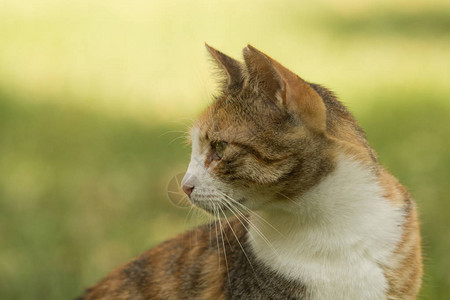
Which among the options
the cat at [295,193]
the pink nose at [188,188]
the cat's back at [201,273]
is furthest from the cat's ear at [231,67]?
the cat's back at [201,273]

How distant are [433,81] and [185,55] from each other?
2.73m

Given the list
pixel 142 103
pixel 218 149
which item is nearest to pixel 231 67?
pixel 218 149

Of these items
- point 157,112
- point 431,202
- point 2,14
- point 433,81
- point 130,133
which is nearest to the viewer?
point 431,202

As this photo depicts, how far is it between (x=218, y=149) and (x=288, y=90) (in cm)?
39

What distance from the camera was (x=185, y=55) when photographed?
8.41 metres

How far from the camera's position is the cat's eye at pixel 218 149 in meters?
2.94

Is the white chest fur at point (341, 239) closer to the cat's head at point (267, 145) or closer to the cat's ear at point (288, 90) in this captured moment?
the cat's head at point (267, 145)

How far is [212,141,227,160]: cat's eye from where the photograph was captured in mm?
2936

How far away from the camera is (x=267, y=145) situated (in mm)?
2846

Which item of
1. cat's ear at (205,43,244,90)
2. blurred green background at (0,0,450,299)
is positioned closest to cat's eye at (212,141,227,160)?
cat's ear at (205,43,244,90)

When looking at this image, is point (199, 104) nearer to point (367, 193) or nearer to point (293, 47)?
point (293, 47)

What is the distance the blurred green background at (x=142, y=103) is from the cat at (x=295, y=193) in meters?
0.41

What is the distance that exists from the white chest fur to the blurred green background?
69 centimetres

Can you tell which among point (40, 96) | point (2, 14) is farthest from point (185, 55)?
point (2, 14)
